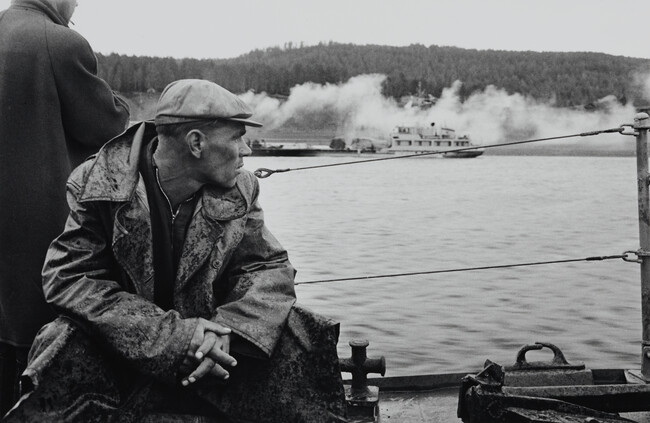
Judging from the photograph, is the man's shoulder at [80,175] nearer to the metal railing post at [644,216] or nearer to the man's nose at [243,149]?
the man's nose at [243,149]

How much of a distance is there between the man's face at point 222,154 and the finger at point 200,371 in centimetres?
52

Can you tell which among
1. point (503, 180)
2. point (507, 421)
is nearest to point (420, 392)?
point (507, 421)

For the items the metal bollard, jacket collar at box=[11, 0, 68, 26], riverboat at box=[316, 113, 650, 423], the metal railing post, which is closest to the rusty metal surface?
riverboat at box=[316, 113, 650, 423]

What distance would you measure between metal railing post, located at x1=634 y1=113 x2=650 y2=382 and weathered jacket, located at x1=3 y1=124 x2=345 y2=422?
2157 mm

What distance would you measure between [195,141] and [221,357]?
1.98 feet

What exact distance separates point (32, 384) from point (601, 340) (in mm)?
9022

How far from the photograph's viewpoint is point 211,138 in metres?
2.41

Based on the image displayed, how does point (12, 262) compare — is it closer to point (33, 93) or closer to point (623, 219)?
point (33, 93)

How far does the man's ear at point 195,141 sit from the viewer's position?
240 cm

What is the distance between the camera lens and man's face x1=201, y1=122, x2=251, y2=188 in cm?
241

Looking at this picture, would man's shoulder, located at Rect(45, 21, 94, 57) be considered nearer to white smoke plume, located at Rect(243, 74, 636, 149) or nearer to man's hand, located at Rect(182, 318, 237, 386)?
man's hand, located at Rect(182, 318, 237, 386)

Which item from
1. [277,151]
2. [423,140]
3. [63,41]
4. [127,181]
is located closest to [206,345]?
[127,181]

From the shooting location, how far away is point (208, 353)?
87.4 inches

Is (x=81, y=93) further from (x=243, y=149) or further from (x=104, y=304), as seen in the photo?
(x=104, y=304)
